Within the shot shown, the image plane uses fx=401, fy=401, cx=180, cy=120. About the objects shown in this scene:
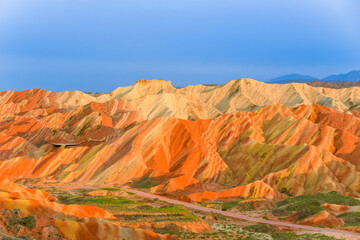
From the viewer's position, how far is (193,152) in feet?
299

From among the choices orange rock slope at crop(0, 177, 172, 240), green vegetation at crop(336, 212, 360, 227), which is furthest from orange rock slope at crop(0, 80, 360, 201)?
orange rock slope at crop(0, 177, 172, 240)

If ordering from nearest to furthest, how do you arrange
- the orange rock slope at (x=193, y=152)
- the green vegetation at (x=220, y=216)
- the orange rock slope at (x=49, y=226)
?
the orange rock slope at (x=49, y=226), the green vegetation at (x=220, y=216), the orange rock slope at (x=193, y=152)

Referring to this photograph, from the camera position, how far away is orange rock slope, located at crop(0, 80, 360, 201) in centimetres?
8062

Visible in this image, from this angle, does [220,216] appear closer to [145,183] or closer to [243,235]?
[243,235]

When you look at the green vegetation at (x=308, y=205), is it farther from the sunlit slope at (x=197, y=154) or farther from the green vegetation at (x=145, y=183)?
the green vegetation at (x=145, y=183)

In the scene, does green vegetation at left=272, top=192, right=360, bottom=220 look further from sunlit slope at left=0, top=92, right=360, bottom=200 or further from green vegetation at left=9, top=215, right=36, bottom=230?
green vegetation at left=9, top=215, right=36, bottom=230

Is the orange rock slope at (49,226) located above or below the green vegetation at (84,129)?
below

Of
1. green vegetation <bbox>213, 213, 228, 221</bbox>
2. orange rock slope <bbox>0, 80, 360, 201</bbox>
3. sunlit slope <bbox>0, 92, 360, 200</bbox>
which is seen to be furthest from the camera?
orange rock slope <bbox>0, 80, 360, 201</bbox>

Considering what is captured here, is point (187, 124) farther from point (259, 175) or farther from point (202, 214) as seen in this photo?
point (202, 214)

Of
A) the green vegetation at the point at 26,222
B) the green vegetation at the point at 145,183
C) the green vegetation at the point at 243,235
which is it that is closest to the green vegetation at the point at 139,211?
the green vegetation at the point at 243,235

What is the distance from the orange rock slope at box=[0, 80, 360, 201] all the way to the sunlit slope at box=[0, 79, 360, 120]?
61.0 ft

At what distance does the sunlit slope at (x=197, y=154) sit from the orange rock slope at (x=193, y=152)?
0.72 ft

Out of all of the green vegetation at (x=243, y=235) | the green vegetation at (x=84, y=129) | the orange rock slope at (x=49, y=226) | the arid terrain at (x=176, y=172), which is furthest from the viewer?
the green vegetation at (x=84, y=129)

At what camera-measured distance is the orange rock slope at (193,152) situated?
265ft
